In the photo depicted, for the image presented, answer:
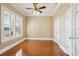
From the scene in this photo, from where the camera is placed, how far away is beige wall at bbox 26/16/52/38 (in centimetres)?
1025

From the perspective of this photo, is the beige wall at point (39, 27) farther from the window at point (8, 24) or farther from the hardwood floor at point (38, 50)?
the hardwood floor at point (38, 50)

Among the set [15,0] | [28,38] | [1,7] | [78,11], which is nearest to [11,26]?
[1,7]

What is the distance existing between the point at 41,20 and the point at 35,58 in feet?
30.6

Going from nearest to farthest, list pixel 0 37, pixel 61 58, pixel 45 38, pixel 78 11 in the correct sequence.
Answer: pixel 61 58 < pixel 78 11 < pixel 0 37 < pixel 45 38

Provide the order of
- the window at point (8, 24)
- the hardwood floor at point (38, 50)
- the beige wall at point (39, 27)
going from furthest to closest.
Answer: the beige wall at point (39, 27) → the window at point (8, 24) → the hardwood floor at point (38, 50)

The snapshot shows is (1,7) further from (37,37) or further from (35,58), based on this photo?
(37,37)

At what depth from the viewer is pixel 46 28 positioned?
10.3m

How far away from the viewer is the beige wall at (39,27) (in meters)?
10.2

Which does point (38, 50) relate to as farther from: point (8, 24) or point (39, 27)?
point (39, 27)

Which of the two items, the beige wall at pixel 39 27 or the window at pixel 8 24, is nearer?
the window at pixel 8 24

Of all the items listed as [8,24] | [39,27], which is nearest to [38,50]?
[8,24]

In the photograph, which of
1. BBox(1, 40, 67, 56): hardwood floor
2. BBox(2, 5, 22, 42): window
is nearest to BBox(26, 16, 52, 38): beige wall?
BBox(2, 5, 22, 42): window

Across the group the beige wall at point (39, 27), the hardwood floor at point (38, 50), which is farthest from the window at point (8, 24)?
the beige wall at point (39, 27)

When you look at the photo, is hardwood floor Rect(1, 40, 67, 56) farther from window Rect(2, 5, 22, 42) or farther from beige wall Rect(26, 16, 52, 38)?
beige wall Rect(26, 16, 52, 38)
